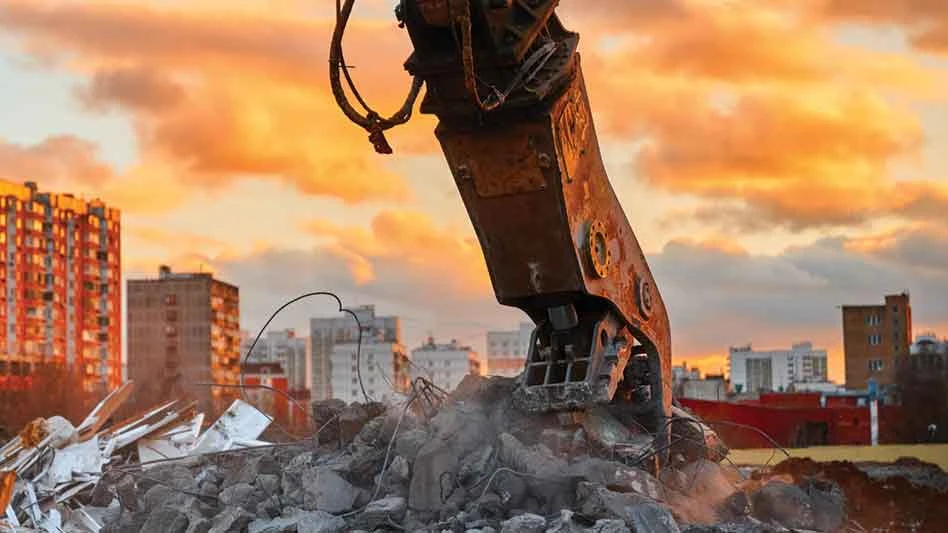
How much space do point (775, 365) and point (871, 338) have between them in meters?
54.5

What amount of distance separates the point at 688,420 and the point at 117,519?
4.69m

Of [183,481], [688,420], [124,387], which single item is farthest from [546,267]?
[124,387]

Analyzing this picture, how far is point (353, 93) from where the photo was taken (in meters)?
10.0

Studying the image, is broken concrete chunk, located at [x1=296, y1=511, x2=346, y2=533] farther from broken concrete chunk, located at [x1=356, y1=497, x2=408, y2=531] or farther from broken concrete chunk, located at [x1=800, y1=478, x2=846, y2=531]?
broken concrete chunk, located at [x1=800, y1=478, x2=846, y2=531]

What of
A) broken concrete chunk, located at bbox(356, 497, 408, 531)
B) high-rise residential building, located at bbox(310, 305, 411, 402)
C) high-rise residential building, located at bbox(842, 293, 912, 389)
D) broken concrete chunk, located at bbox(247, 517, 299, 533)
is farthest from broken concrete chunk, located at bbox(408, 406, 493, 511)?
high-rise residential building, located at bbox(310, 305, 411, 402)

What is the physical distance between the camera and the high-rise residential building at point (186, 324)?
11012cm

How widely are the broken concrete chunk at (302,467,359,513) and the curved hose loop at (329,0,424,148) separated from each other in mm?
2404

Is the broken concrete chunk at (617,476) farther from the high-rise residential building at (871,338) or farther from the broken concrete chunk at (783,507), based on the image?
the high-rise residential building at (871,338)

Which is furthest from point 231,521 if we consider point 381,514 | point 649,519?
point 649,519

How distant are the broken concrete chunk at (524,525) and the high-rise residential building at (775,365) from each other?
122158 mm

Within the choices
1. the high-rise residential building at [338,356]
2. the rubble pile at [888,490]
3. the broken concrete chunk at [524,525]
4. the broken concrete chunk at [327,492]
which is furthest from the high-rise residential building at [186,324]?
the broken concrete chunk at [524,525]

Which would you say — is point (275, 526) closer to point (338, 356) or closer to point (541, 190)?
point (541, 190)

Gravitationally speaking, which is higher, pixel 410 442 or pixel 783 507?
pixel 410 442

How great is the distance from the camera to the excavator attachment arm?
A: 397 inches
